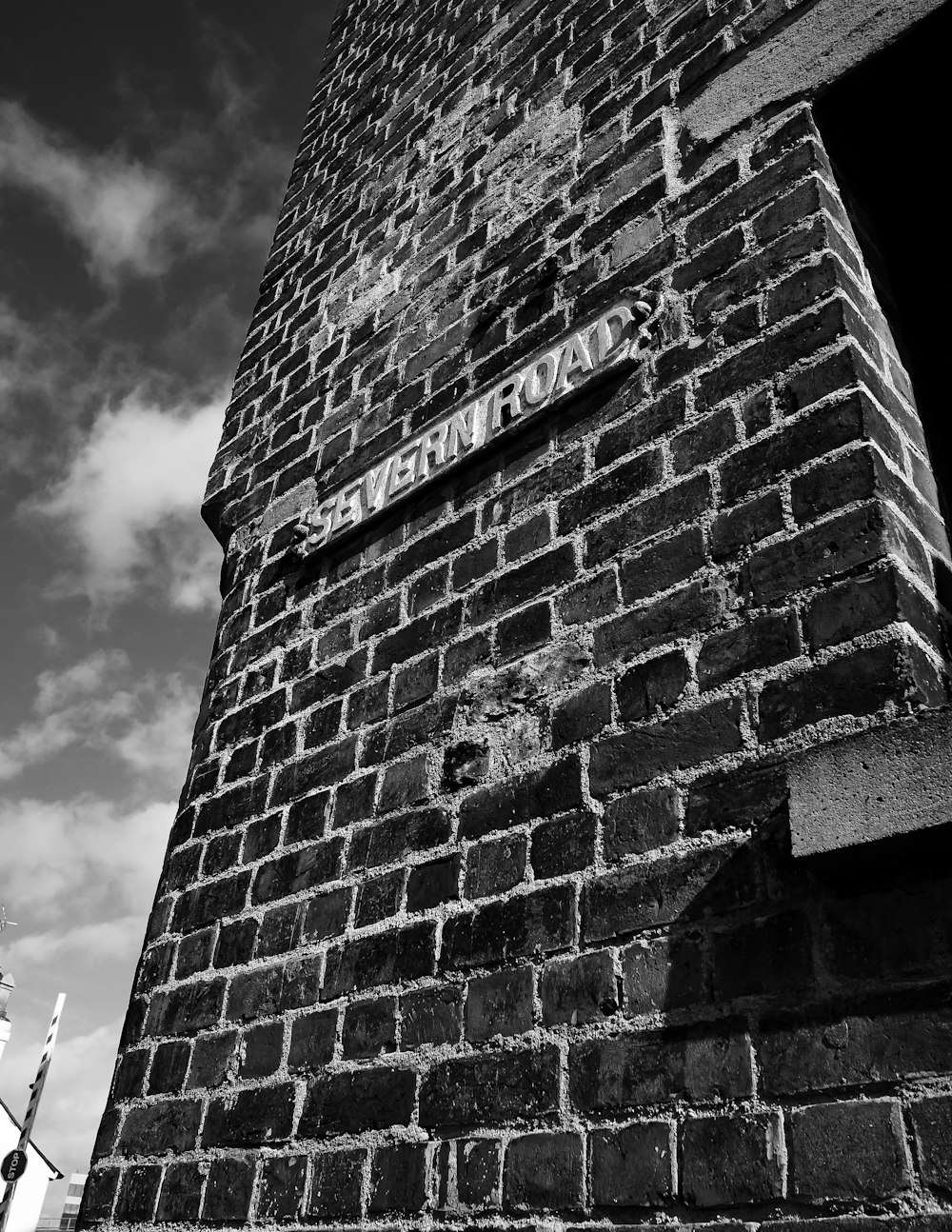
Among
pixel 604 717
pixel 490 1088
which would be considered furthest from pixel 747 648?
pixel 490 1088

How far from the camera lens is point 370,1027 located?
172 centimetres

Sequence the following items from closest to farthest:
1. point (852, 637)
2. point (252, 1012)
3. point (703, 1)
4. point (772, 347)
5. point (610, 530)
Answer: point (852, 637), point (772, 347), point (610, 530), point (252, 1012), point (703, 1)

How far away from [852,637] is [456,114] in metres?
2.52

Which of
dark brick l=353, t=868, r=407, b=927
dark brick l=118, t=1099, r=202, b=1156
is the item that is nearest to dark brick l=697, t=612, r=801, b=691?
dark brick l=353, t=868, r=407, b=927

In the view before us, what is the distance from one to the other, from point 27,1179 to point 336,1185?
20854mm

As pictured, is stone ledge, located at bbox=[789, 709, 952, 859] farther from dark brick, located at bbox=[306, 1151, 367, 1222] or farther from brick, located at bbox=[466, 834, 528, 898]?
dark brick, located at bbox=[306, 1151, 367, 1222]

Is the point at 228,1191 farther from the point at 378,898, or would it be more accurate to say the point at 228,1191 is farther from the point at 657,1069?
the point at 657,1069

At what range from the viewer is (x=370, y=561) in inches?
94.7

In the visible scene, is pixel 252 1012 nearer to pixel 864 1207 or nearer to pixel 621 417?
pixel 864 1207

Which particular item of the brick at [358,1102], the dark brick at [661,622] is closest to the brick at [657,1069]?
the brick at [358,1102]

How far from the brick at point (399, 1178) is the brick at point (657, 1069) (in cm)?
32

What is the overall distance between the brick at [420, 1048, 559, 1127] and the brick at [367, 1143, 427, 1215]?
2.1 inches

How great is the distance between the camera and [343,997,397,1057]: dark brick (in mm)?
1687

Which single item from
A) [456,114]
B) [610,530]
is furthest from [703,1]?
[610,530]
